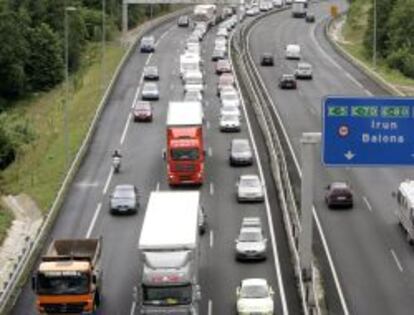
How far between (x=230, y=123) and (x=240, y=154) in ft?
32.9

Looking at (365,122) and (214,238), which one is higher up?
(365,122)

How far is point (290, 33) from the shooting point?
484 ft

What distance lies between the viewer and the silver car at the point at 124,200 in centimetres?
6347

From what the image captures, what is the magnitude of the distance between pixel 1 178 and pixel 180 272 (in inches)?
1373

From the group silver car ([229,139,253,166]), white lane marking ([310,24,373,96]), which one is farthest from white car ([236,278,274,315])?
white lane marking ([310,24,373,96])

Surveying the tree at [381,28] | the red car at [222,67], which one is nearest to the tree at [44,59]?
the red car at [222,67]

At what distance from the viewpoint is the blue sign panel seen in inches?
1727

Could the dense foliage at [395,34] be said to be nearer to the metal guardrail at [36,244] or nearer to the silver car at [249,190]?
the metal guardrail at [36,244]

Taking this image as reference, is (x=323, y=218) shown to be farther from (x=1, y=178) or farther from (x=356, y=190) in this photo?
(x=1, y=178)

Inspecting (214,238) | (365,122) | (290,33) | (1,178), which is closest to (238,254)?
(214,238)

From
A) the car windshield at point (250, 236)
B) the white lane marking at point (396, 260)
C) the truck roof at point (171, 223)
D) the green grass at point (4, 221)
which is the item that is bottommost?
the green grass at point (4, 221)

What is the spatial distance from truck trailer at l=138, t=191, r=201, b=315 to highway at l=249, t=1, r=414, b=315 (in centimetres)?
677

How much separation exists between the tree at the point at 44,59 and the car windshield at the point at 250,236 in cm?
7176

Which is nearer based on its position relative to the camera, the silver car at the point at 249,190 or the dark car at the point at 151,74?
the silver car at the point at 249,190
